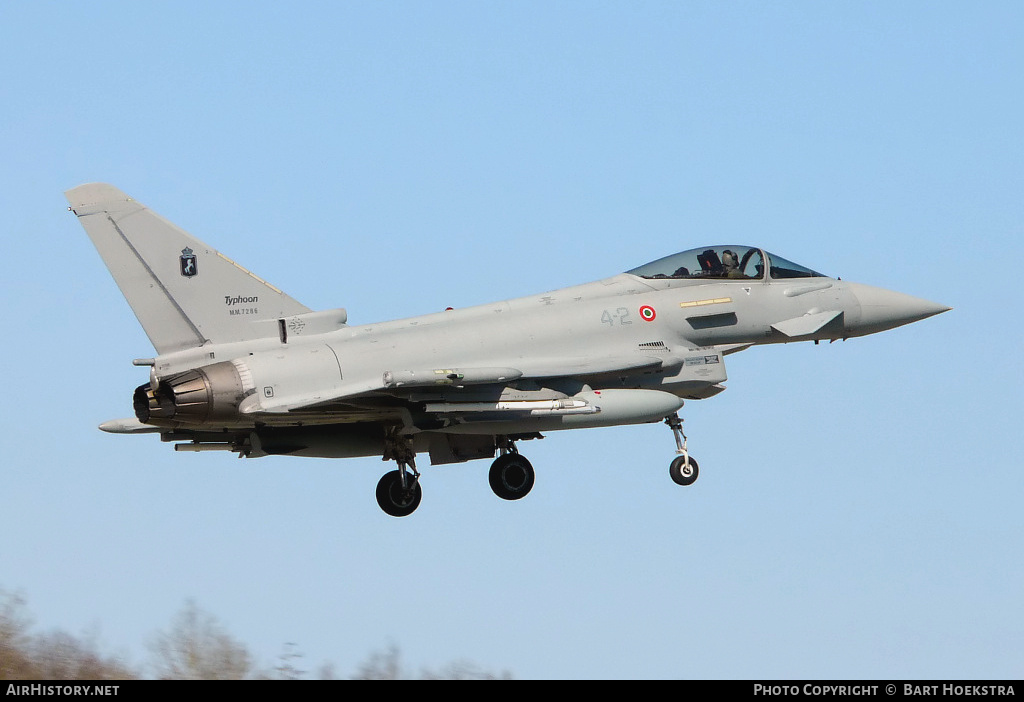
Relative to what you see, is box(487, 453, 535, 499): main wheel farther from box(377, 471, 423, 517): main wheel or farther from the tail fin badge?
the tail fin badge

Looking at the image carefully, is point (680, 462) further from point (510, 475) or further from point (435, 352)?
point (435, 352)

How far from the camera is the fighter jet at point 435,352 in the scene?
18141 mm

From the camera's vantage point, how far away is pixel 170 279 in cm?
1873

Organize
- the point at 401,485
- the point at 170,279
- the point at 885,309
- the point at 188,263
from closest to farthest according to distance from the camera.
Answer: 1. the point at 170,279
2. the point at 188,263
3. the point at 401,485
4. the point at 885,309

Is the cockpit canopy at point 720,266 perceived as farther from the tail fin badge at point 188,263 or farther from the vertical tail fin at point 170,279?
the tail fin badge at point 188,263

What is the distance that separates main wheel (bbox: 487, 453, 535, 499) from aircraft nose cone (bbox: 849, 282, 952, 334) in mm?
5260

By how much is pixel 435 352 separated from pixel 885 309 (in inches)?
278

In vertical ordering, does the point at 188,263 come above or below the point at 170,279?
above

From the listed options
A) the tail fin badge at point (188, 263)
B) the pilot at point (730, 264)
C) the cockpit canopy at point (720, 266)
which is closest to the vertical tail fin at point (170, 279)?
the tail fin badge at point (188, 263)

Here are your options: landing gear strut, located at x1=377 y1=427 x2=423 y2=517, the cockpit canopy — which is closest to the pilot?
the cockpit canopy

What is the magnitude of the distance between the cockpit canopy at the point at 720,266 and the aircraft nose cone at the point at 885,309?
935 mm

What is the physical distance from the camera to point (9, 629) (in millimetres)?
15664

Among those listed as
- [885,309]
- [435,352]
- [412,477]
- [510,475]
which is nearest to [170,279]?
[435,352]
